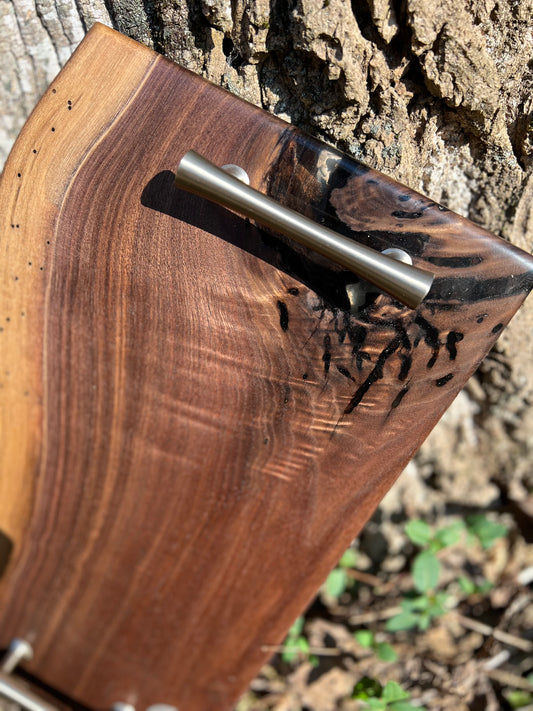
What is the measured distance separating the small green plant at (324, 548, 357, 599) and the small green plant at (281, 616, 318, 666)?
0.08 meters

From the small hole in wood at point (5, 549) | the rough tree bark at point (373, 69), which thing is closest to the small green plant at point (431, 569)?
the rough tree bark at point (373, 69)

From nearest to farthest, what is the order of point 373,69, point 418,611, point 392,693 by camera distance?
point 373,69 < point 392,693 < point 418,611

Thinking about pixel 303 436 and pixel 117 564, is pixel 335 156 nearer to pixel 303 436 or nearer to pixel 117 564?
pixel 303 436

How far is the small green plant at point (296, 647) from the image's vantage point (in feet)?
3.47

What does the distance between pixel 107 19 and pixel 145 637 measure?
2.39 feet

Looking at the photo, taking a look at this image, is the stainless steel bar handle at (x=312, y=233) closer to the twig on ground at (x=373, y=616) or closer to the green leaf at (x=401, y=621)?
the green leaf at (x=401, y=621)

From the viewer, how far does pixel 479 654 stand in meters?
1.11

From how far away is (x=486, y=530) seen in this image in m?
1.06

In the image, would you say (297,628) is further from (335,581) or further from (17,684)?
(17,684)

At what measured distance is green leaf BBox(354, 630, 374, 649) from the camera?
1.10m

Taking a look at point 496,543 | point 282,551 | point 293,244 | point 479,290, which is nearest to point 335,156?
point 293,244

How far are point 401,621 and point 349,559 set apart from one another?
0.16 m

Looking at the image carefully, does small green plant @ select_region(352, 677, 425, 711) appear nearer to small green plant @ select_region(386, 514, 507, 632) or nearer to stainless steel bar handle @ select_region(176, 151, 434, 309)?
small green plant @ select_region(386, 514, 507, 632)

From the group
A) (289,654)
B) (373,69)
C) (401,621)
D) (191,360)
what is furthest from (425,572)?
(373,69)
